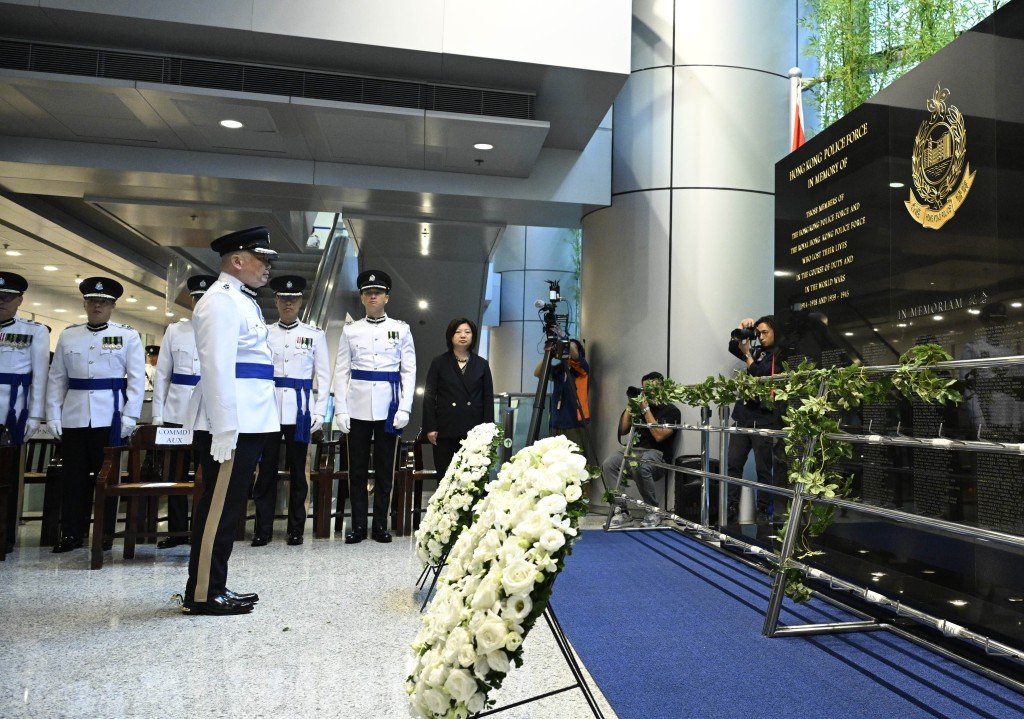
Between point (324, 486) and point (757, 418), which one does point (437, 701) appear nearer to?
point (324, 486)

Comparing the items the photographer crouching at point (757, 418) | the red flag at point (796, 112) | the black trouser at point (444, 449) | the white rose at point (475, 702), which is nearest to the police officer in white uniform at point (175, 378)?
the black trouser at point (444, 449)

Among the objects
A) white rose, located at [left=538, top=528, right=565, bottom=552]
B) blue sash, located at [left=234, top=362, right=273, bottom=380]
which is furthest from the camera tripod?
white rose, located at [left=538, top=528, right=565, bottom=552]

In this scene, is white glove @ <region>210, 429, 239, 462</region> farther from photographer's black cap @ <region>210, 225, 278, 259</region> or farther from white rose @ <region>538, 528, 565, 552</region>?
white rose @ <region>538, 528, 565, 552</region>

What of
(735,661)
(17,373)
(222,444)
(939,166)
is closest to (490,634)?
(735,661)

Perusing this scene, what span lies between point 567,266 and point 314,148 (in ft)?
27.6

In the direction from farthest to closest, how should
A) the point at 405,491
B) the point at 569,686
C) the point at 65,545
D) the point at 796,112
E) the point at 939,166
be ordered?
the point at 796,112, the point at 405,491, the point at 65,545, the point at 939,166, the point at 569,686

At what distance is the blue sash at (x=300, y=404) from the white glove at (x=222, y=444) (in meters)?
1.77

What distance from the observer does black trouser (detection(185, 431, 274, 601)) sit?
2.98 meters

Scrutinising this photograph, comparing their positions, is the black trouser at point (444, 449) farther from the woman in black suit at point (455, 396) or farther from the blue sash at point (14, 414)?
the blue sash at point (14, 414)

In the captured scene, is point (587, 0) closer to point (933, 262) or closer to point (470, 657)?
point (933, 262)

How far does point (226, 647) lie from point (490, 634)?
1.78 m

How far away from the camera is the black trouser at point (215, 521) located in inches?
117

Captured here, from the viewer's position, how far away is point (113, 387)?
4.46 m

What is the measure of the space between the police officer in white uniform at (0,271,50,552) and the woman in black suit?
2213 millimetres
